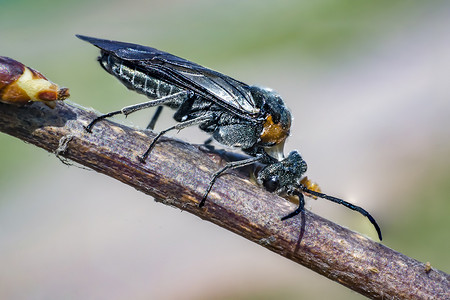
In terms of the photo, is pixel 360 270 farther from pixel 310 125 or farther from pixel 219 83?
pixel 310 125

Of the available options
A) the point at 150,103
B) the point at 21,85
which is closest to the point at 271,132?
the point at 150,103

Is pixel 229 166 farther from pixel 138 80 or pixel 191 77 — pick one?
pixel 138 80

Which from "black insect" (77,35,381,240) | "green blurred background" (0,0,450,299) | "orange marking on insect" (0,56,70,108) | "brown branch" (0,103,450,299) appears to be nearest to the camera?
"orange marking on insect" (0,56,70,108)

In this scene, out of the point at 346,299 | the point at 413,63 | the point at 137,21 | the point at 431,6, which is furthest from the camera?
the point at 137,21

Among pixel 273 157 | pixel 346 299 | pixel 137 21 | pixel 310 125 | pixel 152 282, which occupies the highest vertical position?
pixel 137 21

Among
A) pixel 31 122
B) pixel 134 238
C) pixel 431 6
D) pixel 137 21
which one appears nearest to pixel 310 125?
pixel 134 238

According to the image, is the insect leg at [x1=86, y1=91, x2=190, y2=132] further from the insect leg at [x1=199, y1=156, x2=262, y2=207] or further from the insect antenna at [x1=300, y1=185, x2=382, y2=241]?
the insect antenna at [x1=300, y1=185, x2=382, y2=241]

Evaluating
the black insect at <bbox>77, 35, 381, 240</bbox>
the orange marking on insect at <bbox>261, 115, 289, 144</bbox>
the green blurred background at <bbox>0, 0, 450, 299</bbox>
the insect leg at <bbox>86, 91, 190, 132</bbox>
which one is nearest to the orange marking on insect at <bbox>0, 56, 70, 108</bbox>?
the insect leg at <bbox>86, 91, 190, 132</bbox>
